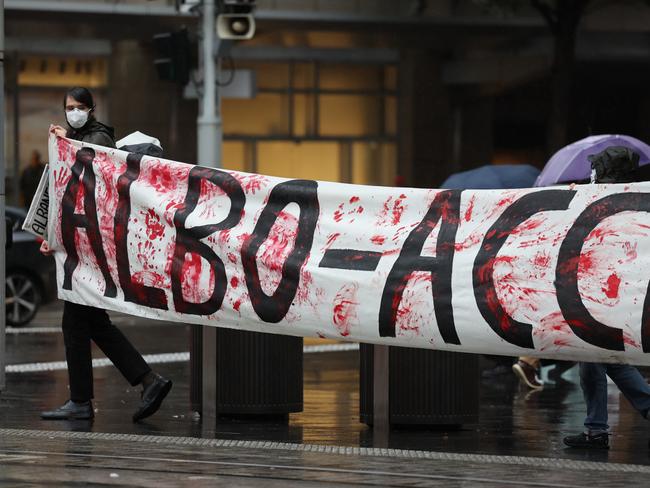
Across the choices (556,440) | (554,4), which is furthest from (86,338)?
(554,4)

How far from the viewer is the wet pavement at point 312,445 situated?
24.1ft

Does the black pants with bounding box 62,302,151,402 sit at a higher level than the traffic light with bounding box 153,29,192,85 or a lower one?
lower

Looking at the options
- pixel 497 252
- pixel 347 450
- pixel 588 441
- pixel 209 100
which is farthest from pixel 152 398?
pixel 209 100

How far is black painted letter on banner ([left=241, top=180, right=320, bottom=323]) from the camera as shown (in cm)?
876

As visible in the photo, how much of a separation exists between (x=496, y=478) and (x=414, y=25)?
807 inches

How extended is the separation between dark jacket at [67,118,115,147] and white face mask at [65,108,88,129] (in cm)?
6

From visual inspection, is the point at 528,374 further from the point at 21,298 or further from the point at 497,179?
the point at 21,298

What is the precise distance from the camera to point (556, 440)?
888 centimetres

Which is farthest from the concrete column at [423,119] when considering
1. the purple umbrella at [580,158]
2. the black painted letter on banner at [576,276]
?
the black painted letter on banner at [576,276]

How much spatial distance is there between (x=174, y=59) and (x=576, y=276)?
10619 millimetres

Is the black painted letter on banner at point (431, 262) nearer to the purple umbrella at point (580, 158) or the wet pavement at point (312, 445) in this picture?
the wet pavement at point (312, 445)

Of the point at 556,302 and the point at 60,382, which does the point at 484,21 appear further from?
the point at 556,302

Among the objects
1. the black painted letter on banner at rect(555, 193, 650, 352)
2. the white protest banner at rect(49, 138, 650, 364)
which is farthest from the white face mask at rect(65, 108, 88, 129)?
the black painted letter on banner at rect(555, 193, 650, 352)

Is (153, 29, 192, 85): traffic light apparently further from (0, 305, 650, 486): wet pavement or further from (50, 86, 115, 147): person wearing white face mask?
(50, 86, 115, 147): person wearing white face mask
